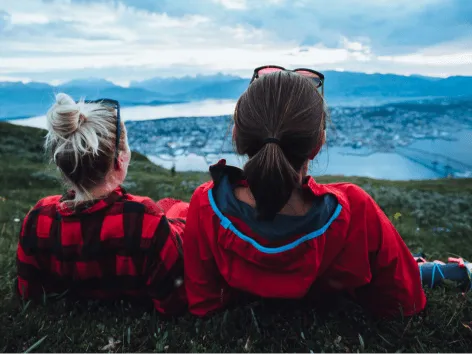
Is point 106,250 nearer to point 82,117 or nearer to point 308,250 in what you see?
point 82,117

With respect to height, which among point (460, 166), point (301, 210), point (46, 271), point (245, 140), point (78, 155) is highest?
point (245, 140)

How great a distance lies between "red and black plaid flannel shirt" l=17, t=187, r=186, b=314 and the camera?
9.68 ft

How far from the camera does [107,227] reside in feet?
9.64

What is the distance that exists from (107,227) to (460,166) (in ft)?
252

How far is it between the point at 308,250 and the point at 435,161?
77.3m

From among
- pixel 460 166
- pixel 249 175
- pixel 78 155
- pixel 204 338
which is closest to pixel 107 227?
pixel 78 155

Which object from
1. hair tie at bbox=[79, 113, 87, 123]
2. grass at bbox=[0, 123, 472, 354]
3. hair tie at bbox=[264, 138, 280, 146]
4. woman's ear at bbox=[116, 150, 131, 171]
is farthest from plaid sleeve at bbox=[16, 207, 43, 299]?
hair tie at bbox=[264, 138, 280, 146]

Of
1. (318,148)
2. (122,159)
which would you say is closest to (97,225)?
(122,159)

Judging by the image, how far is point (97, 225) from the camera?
2941mm

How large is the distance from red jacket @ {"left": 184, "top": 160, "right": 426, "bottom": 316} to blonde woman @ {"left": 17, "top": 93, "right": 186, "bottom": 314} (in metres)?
0.29

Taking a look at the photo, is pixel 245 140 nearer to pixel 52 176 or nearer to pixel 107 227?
pixel 107 227

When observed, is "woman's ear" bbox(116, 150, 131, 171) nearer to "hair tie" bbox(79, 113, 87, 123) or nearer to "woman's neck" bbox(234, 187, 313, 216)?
"hair tie" bbox(79, 113, 87, 123)

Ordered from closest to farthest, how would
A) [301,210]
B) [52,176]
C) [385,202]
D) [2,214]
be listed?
[301,210] → [2,214] → [385,202] → [52,176]

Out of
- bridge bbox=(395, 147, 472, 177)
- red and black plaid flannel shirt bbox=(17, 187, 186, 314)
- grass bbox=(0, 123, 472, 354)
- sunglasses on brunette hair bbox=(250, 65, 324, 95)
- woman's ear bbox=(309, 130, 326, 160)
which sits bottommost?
bridge bbox=(395, 147, 472, 177)
